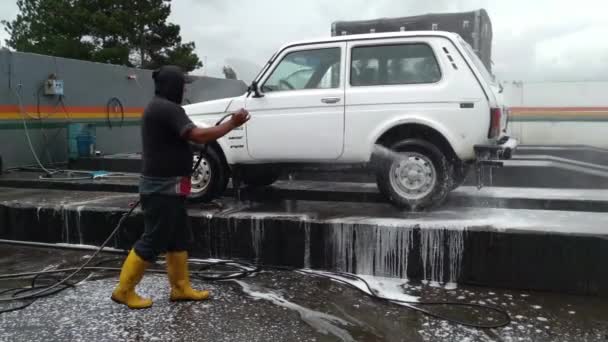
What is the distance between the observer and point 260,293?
4.91 metres

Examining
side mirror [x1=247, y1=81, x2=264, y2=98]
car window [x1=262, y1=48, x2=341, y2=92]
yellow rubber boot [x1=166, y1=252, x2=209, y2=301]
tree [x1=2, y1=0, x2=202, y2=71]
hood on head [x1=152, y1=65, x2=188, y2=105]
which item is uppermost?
tree [x1=2, y1=0, x2=202, y2=71]

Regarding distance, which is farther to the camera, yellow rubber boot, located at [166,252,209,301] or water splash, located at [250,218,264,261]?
water splash, located at [250,218,264,261]

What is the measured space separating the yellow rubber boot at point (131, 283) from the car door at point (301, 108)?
2.29 m

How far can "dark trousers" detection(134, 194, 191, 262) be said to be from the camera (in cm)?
438

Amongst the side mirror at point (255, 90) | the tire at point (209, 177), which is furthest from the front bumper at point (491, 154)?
the tire at point (209, 177)

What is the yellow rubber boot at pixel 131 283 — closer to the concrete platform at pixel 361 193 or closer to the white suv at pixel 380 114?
the white suv at pixel 380 114

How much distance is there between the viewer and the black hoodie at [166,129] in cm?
430

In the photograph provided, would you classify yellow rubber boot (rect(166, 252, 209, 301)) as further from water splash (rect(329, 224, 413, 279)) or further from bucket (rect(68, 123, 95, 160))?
bucket (rect(68, 123, 95, 160))

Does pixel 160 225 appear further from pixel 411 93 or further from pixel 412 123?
pixel 411 93

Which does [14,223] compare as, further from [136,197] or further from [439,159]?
[439,159]

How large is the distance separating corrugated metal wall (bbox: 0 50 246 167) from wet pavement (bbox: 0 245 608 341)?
20.3 ft

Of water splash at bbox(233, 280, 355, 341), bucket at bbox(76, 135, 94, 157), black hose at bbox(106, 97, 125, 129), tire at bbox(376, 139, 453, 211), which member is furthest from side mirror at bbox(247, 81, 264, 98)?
black hose at bbox(106, 97, 125, 129)

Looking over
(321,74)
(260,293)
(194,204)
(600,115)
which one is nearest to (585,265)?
(260,293)

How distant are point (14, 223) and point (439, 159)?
5.18 meters
